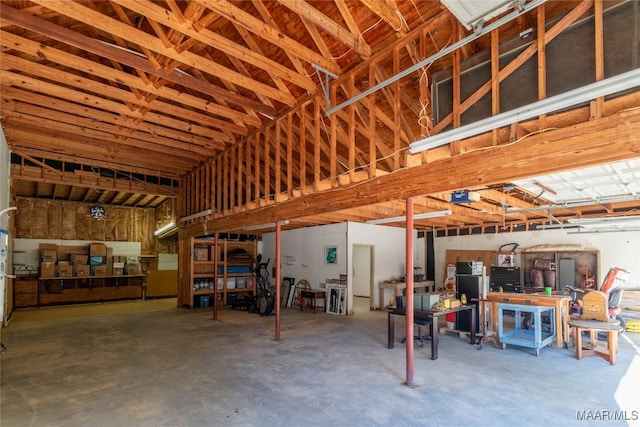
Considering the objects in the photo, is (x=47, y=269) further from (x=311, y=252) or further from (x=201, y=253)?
(x=311, y=252)

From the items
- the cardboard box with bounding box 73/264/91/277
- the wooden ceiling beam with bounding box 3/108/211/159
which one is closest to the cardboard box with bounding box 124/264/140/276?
the cardboard box with bounding box 73/264/91/277

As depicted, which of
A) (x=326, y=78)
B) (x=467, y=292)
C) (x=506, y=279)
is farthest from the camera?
(x=506, y=279)

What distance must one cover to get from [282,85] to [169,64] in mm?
1829

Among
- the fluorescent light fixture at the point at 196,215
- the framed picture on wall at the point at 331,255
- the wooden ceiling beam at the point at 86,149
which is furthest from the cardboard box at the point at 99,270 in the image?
the framed picture on wall at the point at 331,255

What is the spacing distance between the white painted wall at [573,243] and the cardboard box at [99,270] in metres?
11.8

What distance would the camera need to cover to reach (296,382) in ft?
14.8

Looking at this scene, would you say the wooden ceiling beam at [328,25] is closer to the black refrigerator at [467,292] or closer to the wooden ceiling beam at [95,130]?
the black refrigerator at [467,292]

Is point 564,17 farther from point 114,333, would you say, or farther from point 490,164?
point 114,333

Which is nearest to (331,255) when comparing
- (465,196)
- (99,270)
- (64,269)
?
(465,196)

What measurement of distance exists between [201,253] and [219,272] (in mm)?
828

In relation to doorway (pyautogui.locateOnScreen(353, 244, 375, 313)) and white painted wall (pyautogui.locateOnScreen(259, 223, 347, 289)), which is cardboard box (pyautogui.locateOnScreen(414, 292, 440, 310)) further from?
doorway (pyautogui.locateOnScreen(353, 244, 375, 313))

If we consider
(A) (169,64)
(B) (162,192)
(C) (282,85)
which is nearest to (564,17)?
(C) (282,85)

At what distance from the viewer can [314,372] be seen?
486cm

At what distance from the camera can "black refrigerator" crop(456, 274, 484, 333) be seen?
261 inches
